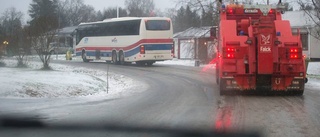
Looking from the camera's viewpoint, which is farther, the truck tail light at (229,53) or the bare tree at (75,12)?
the bare tree at (75,12)

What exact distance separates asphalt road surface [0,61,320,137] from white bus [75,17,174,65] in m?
15.6

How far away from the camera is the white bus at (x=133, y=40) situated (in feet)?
102

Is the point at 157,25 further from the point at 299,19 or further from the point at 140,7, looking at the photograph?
the point at 140,7

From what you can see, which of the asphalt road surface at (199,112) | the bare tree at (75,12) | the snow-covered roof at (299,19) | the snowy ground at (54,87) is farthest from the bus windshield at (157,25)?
the bare tree at (75,12)

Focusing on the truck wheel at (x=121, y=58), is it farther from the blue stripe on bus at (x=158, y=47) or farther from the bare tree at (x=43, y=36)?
the bare tree at (x=43, y=36)

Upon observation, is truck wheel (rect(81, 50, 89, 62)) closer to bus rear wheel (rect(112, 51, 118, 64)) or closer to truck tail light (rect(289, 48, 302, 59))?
bus rear wheel (rect(112, 51, 118, 64))

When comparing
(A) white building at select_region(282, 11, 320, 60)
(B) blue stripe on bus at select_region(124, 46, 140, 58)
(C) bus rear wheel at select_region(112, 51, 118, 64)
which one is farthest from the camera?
(A) white building at select_region(282, 11, 320, 60)

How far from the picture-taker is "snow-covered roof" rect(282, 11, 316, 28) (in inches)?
1539

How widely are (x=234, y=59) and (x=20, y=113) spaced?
6.55 meters

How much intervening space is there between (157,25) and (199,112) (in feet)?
67.2

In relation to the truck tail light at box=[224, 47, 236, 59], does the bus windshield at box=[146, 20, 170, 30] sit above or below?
above

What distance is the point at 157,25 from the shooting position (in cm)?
3119

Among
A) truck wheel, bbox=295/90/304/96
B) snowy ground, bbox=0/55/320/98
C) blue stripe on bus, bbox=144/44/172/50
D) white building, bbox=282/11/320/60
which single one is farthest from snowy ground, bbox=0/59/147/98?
white building, bbox=282/11/320/60

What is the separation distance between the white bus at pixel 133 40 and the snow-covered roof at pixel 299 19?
13.5m
